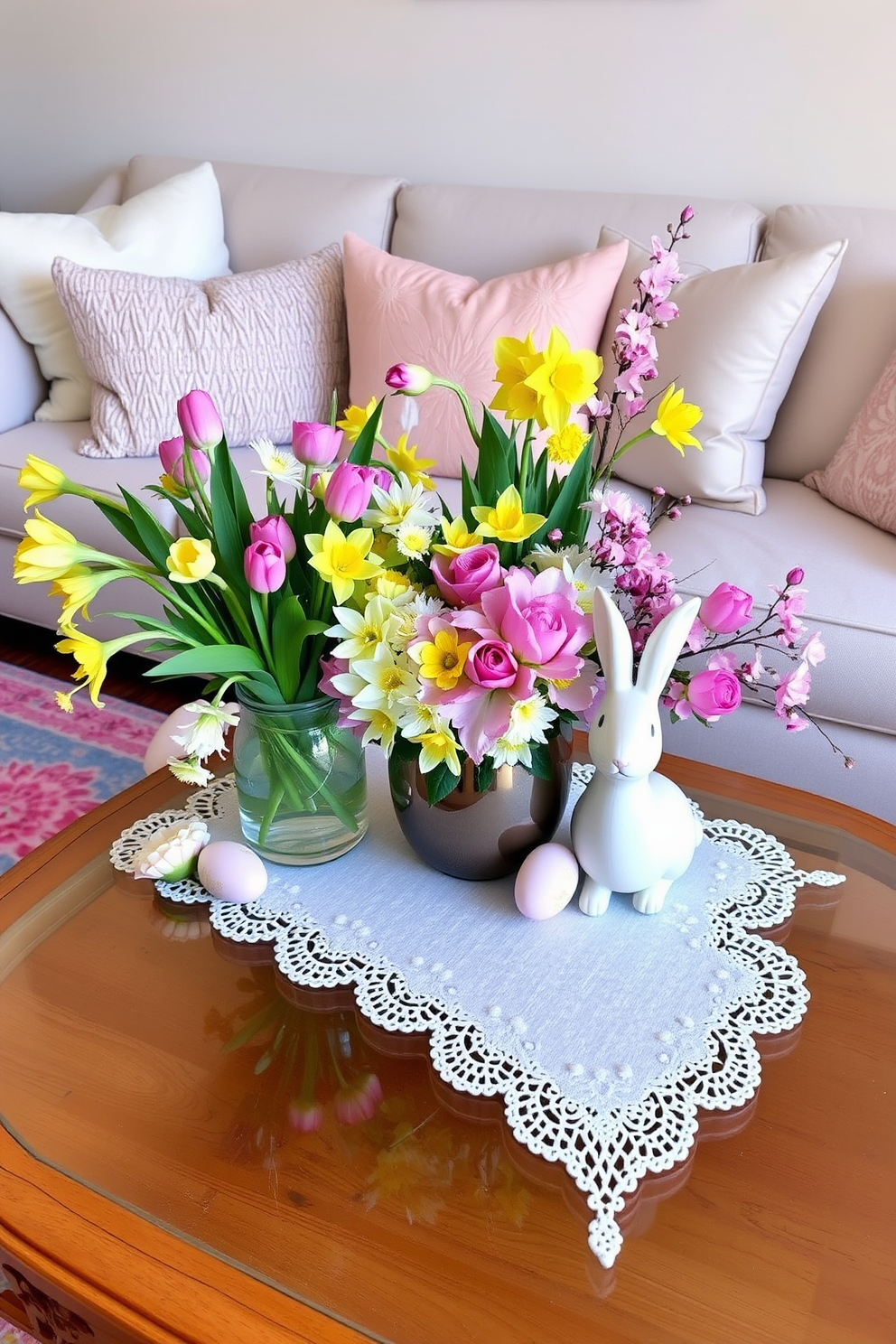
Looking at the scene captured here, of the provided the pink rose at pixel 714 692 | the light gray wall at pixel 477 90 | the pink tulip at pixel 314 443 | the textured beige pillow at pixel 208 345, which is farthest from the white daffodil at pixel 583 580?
the light gray wall at pixel 477 90

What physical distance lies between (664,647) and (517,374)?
0.80 feet

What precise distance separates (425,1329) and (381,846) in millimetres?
455

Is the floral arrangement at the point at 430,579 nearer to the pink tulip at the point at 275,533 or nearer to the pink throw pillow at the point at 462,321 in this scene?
the pink tulip at the point at 275,533

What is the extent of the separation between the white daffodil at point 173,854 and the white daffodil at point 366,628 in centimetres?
30

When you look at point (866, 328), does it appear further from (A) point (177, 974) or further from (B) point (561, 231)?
(A) point (177, 974)

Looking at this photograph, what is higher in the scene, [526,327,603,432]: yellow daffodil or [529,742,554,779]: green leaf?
[526,327,603,432]: yellow daffodil

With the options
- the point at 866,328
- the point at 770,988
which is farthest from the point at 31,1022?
the point at 866,328

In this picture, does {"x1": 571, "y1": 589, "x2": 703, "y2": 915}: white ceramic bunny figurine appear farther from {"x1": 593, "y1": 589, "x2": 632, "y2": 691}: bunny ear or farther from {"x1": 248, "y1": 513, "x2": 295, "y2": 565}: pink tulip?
{"x1": 248, "y1": 513, "x2": 295, "y2": 565}: pink tulip

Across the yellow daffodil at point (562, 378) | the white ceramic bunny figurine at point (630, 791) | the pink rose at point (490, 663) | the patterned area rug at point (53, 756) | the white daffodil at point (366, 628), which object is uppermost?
the yellow daffodil at point (562, 378)

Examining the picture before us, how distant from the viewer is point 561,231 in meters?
2.05

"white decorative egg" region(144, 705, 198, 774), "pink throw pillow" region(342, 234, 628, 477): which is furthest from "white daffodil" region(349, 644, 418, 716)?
"pink throw pillow" region(342, 234, 628, 477)

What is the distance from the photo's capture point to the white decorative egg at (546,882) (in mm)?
890

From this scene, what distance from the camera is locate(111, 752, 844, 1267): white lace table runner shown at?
2.42 feet

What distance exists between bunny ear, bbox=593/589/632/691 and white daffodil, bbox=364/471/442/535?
171 millimetres
